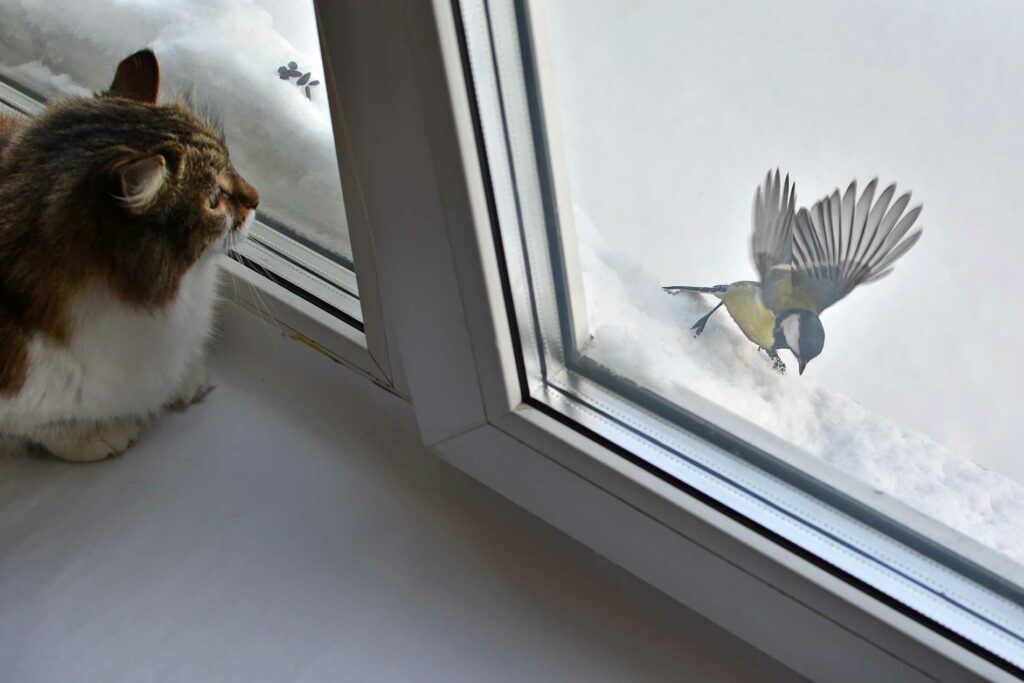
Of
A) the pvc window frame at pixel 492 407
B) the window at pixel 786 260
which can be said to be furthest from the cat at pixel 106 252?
the window at pixel 786 260

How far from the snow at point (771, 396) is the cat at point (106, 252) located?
1.15 ft

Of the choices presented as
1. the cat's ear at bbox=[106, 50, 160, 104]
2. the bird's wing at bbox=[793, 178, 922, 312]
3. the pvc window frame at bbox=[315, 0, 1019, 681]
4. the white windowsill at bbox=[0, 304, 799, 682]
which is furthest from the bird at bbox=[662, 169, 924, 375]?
the cat's ear at bbox=[106, 50, 160, 104]

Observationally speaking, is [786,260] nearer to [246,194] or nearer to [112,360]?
[246,194]

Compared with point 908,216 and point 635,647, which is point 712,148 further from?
point 635,647

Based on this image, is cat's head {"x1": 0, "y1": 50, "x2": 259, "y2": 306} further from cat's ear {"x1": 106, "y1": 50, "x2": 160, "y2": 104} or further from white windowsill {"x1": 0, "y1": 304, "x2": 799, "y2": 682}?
white windowsill {"x1": 0, "y1": 304, "x2": 799, "y2": 682}

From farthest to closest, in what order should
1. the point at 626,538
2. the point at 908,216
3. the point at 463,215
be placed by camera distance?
the point at 626,538
the point at 463,215
the point at 908,216

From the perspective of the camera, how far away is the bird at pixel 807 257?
464 mm

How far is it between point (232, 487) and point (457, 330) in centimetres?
33

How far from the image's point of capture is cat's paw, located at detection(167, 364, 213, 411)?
89cm

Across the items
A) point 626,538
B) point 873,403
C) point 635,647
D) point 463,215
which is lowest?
point 635,647

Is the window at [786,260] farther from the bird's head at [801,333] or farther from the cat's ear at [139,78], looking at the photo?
the cat's ear at [139,78]

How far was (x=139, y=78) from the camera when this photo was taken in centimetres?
80

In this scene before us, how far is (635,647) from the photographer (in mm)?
699

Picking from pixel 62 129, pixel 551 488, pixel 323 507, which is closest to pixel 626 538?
pixel 551 488
